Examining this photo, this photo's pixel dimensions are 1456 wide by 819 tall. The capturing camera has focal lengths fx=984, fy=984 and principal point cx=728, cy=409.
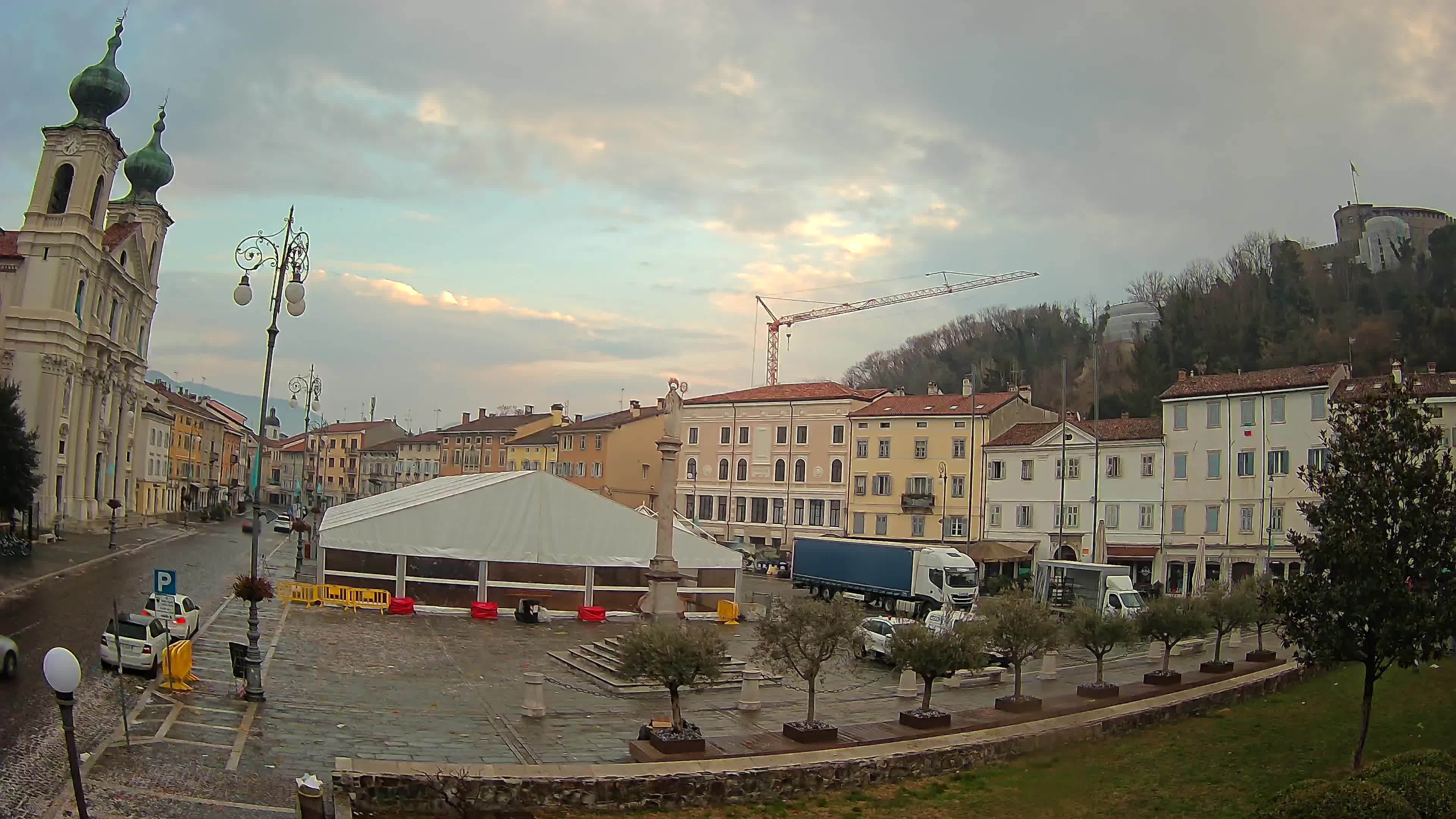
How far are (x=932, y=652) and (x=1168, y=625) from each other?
8.46m

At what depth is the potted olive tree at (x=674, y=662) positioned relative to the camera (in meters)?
16.6

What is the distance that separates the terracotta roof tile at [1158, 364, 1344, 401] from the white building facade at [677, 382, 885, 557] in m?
21.1

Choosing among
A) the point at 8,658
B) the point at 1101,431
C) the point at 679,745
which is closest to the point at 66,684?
the point at 679,745

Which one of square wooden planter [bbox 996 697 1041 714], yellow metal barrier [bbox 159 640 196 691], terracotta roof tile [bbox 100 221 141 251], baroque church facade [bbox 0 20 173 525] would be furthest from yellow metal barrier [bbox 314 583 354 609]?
terracotta roof tile [bbox 100 221 141 251]

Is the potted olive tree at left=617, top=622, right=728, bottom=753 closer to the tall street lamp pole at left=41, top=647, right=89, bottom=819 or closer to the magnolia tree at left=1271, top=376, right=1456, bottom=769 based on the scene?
the tall street lamp pole at left=41, top=647, right=89, bottom=819

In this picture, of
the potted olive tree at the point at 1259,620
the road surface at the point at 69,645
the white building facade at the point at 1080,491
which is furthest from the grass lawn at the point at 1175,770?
the white building facade at the point at 1080,491

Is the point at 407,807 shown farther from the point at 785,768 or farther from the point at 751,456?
the point at 751,456

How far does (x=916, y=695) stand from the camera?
2342cm

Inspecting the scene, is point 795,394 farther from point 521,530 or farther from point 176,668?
point 176,668

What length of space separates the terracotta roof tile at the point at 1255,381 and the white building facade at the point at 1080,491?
2.63 meters

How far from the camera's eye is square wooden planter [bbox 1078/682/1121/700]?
22.0 m

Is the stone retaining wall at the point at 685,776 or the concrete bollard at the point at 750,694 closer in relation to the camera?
the stone retaining wall at the point at 685,776

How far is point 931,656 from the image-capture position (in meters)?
19.1

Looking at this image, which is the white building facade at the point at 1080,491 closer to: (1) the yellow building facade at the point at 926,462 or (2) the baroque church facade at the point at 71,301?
(1) the yellow building facade at the point at 926,462
